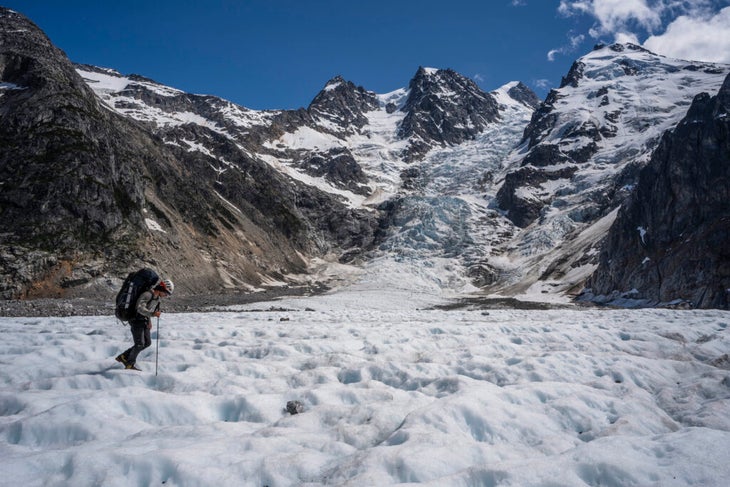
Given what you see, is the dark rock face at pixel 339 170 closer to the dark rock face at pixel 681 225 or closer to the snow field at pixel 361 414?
the dark rock face at pixel 681 225

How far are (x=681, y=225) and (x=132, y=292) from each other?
243 feet

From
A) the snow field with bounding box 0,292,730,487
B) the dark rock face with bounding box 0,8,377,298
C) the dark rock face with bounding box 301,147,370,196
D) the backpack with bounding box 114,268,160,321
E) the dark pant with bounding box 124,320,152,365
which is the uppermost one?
the dark rock face with bounding box 301,147,370,196

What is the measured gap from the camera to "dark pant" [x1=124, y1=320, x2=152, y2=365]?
335 inches

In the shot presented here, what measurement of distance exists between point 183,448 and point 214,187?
10472cm

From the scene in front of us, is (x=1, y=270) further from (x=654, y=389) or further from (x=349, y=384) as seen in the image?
(x=654, y=389)

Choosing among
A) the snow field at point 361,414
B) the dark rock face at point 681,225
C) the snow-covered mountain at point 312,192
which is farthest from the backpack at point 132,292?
the dark rock face at point 681,225

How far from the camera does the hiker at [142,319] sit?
335 inches

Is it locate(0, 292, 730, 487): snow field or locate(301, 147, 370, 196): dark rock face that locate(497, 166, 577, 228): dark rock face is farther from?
locate(0, 292, 730, 487): snow field

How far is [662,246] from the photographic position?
2371 inches

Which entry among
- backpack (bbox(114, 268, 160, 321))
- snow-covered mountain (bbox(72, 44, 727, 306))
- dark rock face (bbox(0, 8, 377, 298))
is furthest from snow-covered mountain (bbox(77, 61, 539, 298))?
backpack (bbox(114, 268, 160, 321))

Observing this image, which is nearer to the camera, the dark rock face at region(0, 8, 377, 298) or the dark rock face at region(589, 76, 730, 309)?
the dark rock face at region(0, 8, 377, 298)

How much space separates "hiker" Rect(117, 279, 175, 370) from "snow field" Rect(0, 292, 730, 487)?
0.38m

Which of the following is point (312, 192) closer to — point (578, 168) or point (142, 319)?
point (578, 168)

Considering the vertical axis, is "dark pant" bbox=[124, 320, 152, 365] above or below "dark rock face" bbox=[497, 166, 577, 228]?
below
